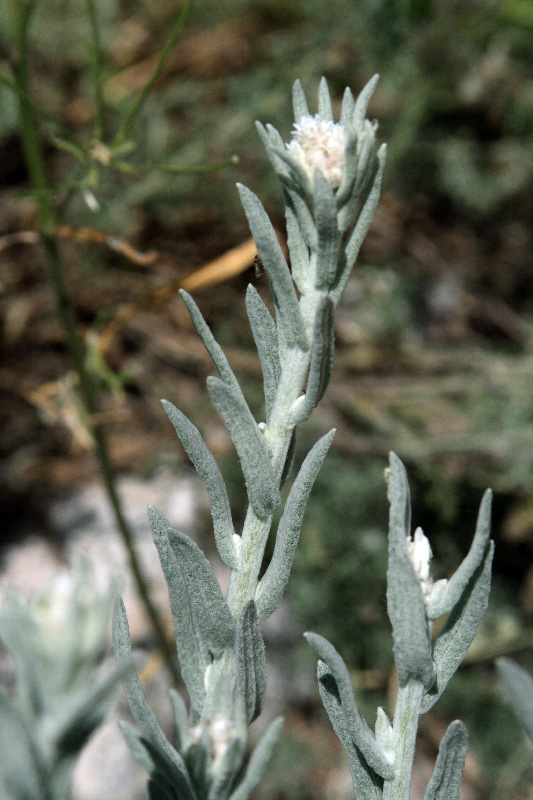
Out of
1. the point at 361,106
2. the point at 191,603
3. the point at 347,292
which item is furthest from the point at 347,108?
the point at 347,292

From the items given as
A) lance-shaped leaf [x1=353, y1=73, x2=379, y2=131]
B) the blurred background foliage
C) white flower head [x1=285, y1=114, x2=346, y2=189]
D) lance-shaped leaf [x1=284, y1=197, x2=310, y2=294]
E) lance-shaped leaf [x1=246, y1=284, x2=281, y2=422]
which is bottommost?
the blurred background foliage

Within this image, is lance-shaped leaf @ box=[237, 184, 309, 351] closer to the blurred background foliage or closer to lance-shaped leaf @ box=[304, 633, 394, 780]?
lance-shaped leaf @ box=[304, 633, 394, 780]

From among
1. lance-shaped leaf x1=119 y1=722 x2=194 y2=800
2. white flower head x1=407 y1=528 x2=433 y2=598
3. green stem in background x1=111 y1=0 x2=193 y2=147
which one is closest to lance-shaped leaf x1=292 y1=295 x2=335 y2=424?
white flower head x1=407 y1=528 x2=433 y2=598

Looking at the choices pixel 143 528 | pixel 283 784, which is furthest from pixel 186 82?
pixel 283 784

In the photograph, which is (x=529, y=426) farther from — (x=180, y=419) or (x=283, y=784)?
(x=180, y=419)

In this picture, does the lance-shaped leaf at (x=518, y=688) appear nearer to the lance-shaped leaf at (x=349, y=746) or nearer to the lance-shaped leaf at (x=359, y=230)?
the lance-shaped leaf at (x=349, y=746)

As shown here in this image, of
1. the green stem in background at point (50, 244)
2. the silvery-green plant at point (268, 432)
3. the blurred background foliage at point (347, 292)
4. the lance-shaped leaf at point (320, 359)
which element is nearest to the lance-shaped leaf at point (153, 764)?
the silvery-green plant at point (268, 432)

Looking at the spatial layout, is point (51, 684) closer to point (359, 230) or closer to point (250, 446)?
point (250, 446)
